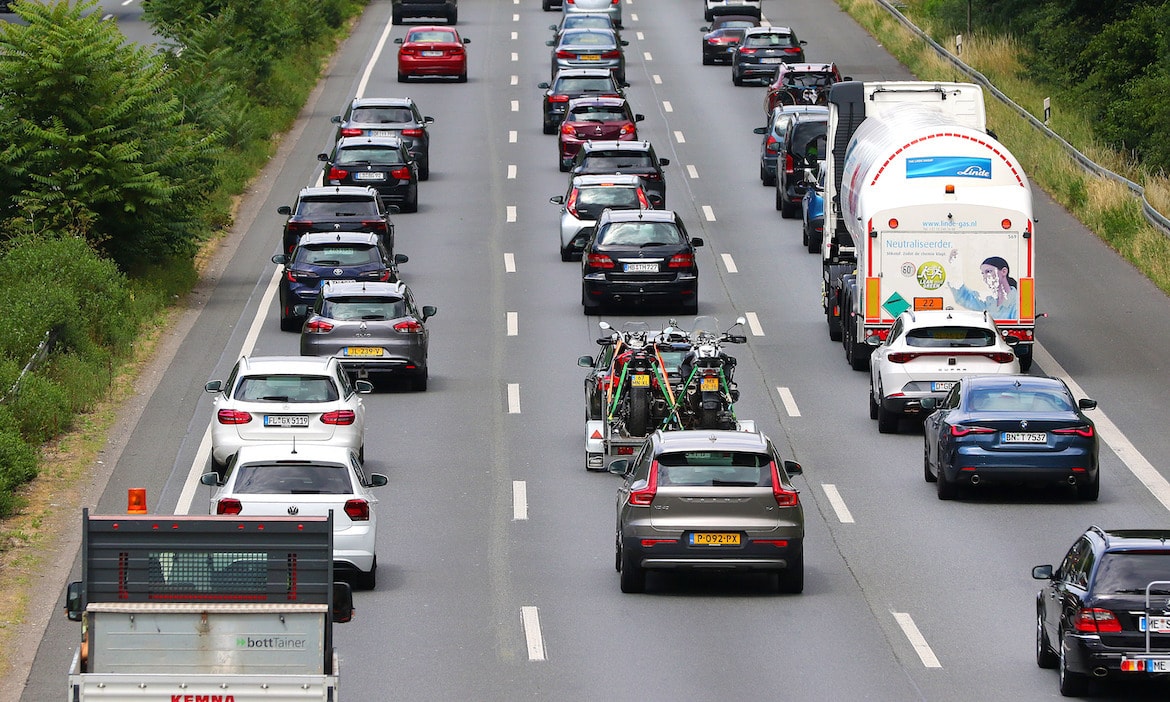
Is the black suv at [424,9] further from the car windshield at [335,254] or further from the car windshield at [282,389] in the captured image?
the car windshield at [282,389]

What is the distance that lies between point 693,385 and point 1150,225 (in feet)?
59.3

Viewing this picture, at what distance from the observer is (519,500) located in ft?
83.3

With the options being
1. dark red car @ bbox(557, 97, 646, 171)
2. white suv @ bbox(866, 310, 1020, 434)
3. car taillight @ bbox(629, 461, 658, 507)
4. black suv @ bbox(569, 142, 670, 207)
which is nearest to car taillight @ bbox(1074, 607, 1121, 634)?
car taillight @ bbox(629, 461, 658, 507)

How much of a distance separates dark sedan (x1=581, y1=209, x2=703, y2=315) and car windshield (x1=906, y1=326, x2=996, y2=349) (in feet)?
24.8

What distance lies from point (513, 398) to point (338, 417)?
18.6ft

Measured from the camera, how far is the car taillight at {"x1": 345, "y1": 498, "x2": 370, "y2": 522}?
20.5 metres

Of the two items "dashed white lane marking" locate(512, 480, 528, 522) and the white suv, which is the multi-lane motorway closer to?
"dashed white lane marking" locate(512, 480, 528, 522)

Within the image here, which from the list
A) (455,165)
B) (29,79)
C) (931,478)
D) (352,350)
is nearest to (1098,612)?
→ (931,478)

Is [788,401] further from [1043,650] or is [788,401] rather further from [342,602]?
[342,602]

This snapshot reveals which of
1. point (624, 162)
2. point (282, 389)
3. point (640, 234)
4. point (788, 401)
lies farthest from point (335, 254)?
point (624, 162)

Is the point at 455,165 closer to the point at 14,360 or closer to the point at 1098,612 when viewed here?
the point at 14,360

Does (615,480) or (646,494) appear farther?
(615,480)

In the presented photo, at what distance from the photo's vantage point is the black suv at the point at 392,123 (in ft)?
159

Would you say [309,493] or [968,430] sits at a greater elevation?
[309,493]
